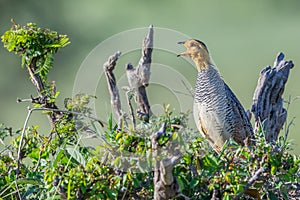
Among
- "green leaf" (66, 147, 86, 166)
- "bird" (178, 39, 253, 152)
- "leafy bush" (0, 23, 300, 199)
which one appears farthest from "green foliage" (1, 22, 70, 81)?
"bird" (178, 39, 253, 152)

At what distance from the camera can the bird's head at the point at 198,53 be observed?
5.40 ft

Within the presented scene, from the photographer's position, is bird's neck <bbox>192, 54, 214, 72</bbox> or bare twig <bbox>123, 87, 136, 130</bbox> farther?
bird's neck <bbox>192, 54, 214, 72</bbox>

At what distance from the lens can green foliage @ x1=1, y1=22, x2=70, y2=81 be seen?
1153mm

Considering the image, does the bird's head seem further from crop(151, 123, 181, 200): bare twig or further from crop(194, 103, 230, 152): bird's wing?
crop(151, 123, 181, 200): bare twig

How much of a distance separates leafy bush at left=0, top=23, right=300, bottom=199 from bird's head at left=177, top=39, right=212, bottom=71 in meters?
0.64

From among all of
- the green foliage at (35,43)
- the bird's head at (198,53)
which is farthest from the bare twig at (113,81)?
the bird's head at (198,53)

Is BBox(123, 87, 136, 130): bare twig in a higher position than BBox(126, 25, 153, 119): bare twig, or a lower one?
lower

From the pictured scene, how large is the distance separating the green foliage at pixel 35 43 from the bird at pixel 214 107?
22.2 inches

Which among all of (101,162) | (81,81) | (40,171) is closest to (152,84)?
(81,81)

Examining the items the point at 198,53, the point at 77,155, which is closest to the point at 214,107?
the point at 198,53

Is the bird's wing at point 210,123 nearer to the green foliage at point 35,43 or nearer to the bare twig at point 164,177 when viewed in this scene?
the green foliage at point 35,43

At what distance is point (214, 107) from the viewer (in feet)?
5.72

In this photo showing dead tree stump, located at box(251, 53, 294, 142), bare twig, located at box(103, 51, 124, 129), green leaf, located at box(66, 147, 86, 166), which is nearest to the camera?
green leaf, located at box(66, 147, 86, 166)

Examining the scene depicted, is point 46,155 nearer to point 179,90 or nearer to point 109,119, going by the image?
point 109,119
